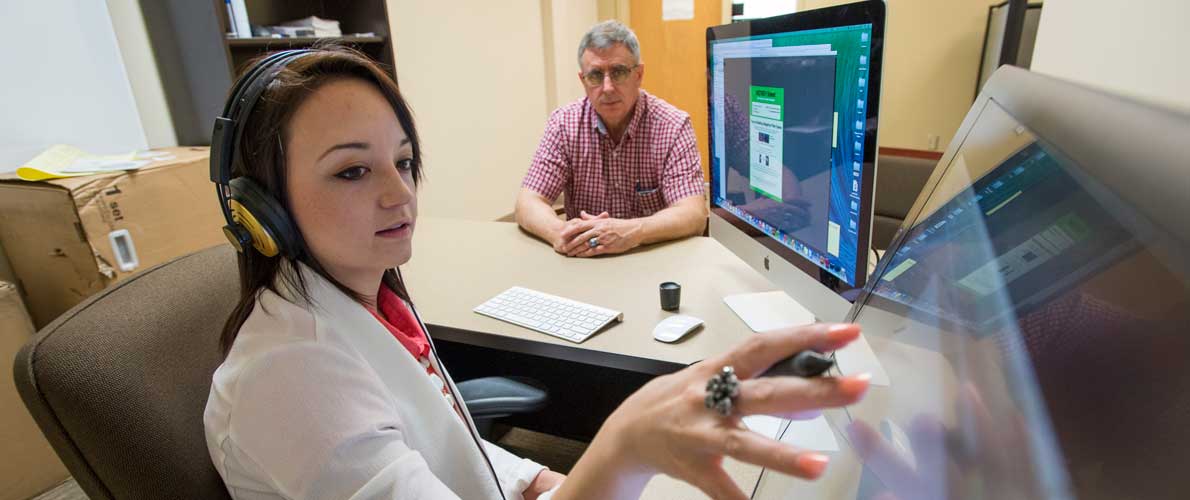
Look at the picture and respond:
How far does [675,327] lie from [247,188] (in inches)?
28.9

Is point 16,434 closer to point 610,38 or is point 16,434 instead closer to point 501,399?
point 501,399

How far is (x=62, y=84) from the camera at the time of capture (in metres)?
2.02

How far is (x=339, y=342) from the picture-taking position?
704 millimetres

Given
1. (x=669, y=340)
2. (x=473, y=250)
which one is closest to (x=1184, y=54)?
(x=669, y=340)

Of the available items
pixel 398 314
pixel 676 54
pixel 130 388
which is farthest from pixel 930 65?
pixel 130 388

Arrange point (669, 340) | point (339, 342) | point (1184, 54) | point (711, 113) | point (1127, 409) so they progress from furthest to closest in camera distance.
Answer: point (711, 113)
point (669, 340)
point (1184, 54)
point (339, 342)
point (1127, 409)

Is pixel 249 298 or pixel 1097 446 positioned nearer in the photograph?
pixel 1097 446

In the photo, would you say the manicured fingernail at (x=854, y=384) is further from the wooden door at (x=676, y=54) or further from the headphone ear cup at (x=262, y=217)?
the wooden door at (x=676, y=54)

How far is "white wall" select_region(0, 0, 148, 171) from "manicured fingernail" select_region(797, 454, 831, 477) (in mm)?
2556

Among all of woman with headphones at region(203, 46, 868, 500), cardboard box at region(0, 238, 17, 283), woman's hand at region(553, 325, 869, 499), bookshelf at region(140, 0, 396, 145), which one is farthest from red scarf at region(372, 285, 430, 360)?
cardboard box at region(0, 238, 17, 283)

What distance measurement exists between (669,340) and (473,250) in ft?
2.58

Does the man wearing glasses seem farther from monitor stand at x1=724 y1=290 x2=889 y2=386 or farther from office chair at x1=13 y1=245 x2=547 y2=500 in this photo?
office chair at x1=13 y1=245 x2=547 y2=500

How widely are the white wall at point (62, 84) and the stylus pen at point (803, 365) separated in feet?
8.26

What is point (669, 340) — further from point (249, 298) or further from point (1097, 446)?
point (1097, 446)
